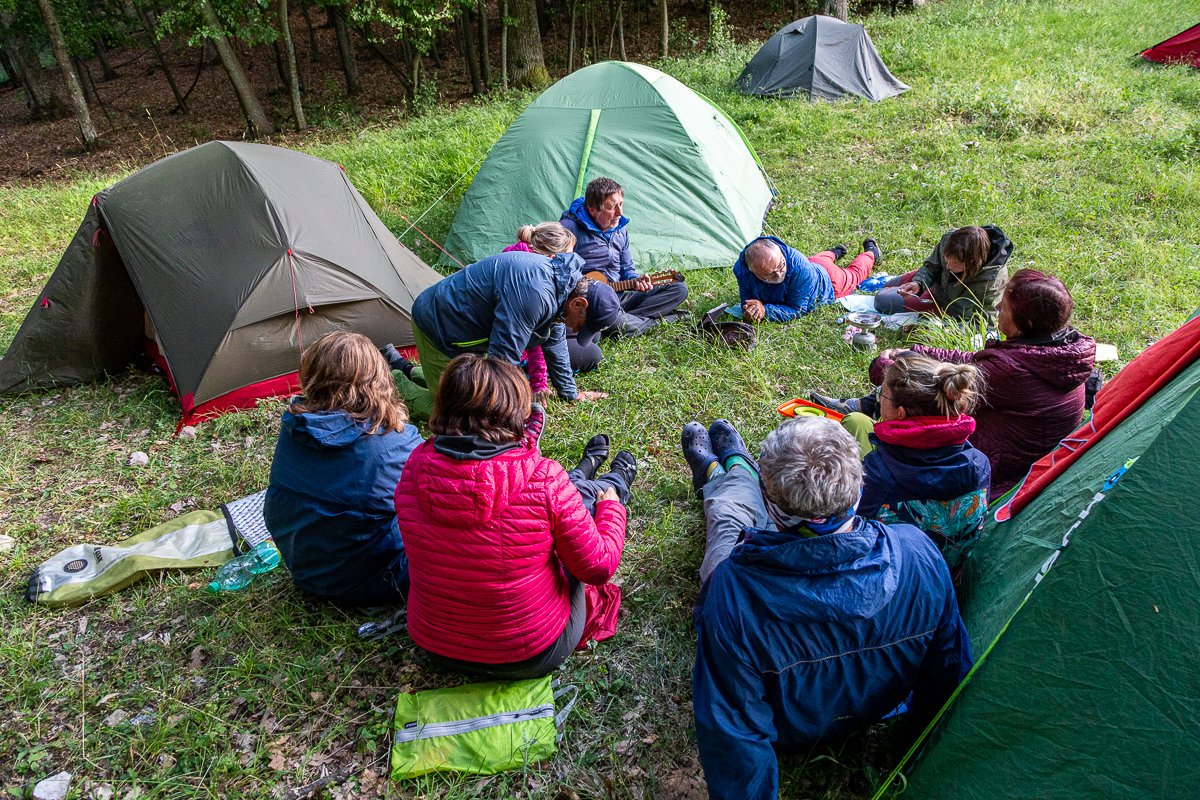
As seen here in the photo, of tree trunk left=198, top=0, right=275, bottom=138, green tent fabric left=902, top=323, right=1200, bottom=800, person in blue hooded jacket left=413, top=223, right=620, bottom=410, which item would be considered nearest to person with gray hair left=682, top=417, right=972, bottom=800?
green tent fabric left=902, top=323, right=1200, bottom=800

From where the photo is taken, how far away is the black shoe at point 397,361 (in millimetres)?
4957

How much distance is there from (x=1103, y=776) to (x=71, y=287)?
6317mm

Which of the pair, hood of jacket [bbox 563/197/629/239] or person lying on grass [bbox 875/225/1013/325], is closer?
person lying on grass [bbox 875/225/1013/325]

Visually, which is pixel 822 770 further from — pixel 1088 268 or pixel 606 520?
pixel 1088 268

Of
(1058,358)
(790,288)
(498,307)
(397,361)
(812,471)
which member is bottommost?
(397,361)

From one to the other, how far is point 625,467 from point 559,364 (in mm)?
1018

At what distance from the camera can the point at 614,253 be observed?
18.2 ft

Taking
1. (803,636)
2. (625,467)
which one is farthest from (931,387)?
(625,467)

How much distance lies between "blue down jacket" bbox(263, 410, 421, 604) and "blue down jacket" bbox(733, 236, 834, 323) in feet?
10.6

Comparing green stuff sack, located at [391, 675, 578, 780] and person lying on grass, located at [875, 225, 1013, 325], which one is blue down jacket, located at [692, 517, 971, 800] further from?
person lying on grass, located at [875, 225, 1013, 325]

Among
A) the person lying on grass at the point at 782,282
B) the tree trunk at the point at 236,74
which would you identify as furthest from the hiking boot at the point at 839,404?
the tree trunk at the point at 236,74

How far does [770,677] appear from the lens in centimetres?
207

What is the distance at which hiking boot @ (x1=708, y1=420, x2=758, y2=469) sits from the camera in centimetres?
363

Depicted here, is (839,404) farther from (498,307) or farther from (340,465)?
(340,465)
